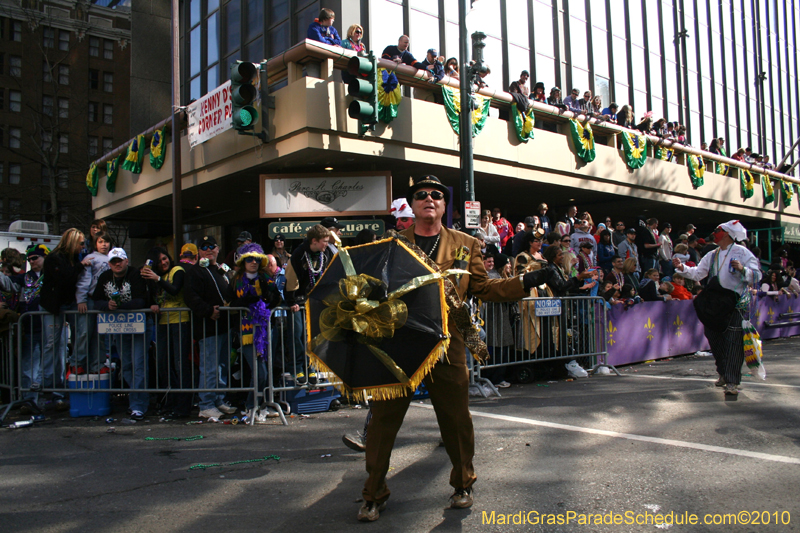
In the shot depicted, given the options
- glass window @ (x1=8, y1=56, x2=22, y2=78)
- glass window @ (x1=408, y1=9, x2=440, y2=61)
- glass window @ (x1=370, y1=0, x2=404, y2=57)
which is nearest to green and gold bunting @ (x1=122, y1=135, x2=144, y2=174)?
glass window @ (x1=370, y1=0, x2=404, y2=57)

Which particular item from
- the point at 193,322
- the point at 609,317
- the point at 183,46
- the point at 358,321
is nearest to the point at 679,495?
the point at 358,321

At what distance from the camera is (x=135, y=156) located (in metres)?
17.8

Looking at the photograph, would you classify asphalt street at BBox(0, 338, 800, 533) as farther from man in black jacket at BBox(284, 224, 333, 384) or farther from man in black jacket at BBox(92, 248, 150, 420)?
man in black jacket at BBox(284, 224, 333, 384)

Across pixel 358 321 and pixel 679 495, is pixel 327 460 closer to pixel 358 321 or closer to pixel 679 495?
pixel 358 321

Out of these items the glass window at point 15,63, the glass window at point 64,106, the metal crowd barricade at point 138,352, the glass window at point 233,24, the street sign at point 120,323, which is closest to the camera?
the metal crowd barricade at point 138,352

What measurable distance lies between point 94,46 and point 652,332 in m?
58.3

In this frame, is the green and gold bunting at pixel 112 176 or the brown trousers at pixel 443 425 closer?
the brown trousers at pixel 443 425

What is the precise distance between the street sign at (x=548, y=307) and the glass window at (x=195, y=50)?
16.4 metres

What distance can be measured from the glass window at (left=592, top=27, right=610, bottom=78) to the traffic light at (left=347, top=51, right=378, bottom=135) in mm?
13080

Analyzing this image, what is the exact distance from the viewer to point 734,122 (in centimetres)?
2955

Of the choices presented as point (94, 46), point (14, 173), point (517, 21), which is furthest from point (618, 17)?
point (94, 46)

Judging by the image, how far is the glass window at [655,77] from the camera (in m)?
24.6

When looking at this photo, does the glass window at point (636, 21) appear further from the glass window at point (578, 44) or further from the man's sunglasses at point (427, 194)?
the man's sunglasses at point (427, 194)

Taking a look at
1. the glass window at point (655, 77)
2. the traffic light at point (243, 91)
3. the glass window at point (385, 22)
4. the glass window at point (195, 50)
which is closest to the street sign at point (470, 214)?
the traffic light at point (243, 91)
